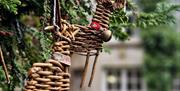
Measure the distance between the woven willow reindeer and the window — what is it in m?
15.3

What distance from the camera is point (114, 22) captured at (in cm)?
171

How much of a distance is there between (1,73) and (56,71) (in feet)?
1.25

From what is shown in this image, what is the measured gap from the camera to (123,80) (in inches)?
681

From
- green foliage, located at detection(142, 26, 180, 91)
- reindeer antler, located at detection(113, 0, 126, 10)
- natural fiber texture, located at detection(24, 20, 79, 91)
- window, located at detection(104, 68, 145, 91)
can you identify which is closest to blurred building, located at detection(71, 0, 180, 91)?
window, located at detection(104, 68, 145, 91)

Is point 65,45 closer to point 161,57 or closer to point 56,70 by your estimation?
point 56,70

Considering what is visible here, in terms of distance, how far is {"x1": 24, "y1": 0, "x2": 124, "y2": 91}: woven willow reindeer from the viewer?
4.35ft

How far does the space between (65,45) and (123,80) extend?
16005mm

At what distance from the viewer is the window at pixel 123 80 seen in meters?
16.9

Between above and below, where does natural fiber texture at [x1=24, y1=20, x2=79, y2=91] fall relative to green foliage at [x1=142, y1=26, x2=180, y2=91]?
above

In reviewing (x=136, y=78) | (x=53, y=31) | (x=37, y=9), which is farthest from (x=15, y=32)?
(x=136, y=78)

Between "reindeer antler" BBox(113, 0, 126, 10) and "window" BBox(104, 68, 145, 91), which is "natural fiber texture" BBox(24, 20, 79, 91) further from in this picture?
"window" BBox(104, 68, 145, 91)

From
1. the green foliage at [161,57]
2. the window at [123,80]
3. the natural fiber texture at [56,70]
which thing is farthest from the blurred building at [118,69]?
the natural fiber texture at [56,70]

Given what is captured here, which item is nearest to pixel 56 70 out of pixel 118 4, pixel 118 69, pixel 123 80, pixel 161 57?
pixel 118 4

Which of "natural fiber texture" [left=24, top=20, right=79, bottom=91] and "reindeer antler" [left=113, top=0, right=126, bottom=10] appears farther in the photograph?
"reindeer antler" [left=113, top=0, right=126, bottom=10]
